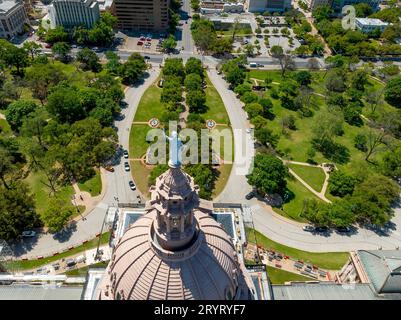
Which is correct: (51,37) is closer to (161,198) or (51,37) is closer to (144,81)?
(144,81)

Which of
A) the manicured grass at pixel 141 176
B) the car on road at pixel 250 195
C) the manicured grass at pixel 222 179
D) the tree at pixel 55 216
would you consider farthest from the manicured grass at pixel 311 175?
the tree at pixel 55 216

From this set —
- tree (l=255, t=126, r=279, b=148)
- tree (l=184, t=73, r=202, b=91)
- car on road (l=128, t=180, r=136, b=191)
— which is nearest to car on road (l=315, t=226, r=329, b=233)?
tree (l=255, t=126, r=279, b=148)

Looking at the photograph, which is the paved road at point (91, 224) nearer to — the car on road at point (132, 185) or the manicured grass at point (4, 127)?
the car on road at point (132, 185)

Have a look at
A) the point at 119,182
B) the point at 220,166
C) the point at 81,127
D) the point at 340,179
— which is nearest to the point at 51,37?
the point at 81,127

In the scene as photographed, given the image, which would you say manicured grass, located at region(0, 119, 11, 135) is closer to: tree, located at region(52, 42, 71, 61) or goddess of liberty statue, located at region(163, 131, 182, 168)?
tree, located at region(52, 42, 71, 61)

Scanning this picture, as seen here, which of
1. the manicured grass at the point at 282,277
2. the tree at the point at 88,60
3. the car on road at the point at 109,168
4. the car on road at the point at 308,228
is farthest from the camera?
the tree at the point at 88,60

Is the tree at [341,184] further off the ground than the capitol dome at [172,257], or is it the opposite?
the capitol dome at [172,257]

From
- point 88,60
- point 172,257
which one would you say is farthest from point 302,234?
point 88,60
